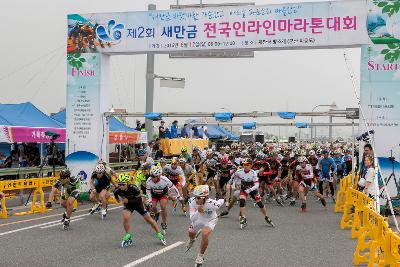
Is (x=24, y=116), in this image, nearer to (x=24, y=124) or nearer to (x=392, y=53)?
(x=24, y=124)

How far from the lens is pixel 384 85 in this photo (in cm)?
1728

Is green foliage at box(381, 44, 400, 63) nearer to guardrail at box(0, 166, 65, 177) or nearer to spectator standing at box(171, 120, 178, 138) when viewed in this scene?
guardrail at box(0, 166, 65, 177)

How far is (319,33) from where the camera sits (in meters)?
18.2

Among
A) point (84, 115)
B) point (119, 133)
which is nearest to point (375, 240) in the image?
point (84, 115)

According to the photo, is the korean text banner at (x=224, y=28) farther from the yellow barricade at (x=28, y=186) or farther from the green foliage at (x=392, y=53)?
the yellow barricade at (x=28, y=186)

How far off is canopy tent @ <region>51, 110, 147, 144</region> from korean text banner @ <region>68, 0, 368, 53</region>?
21.2 ft

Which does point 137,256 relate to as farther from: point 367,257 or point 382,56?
point 382,56

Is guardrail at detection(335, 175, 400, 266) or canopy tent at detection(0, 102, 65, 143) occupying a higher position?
canopy tent at detection(0, 102, 65, 143)

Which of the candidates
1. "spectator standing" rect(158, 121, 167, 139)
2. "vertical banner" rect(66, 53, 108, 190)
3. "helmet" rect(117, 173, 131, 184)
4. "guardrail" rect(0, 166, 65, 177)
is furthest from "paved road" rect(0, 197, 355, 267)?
"spectator standing" rect(158, 121, 167, 139)

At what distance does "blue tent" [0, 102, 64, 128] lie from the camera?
69.1ft

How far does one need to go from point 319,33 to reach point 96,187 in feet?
31.3

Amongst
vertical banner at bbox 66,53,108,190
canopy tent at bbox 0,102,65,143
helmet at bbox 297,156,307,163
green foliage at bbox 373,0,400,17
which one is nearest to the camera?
green foliage at bbox 373,0,400,17

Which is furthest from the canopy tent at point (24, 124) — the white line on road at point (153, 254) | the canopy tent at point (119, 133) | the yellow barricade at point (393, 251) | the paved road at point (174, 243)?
the yellow barricade at point (393, 251)

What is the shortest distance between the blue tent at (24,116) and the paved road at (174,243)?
5.88m
